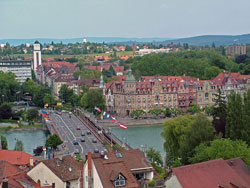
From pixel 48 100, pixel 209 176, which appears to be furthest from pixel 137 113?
pixel 209 176

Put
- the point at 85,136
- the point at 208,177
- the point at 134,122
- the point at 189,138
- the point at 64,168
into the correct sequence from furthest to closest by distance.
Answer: the point at 134,122 → the point at 85,136 → the point at 189,138 → the point at 64,168 → the point at 208,177

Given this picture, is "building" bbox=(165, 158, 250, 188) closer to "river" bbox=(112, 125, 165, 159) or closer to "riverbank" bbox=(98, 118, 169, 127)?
"river" bbox=(112, 125, 165, 159)

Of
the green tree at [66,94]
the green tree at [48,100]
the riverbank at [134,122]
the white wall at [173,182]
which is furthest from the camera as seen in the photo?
the green tree at [66,94]

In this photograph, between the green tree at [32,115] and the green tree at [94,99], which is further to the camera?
the green tree at [94,99]

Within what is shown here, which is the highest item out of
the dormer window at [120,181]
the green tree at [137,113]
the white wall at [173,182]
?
the dormer window at [120,181]

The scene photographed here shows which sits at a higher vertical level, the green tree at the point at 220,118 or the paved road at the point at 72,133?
the green tree at the point at 220,118

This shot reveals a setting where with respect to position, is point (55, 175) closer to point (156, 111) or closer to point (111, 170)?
point (111, 170)

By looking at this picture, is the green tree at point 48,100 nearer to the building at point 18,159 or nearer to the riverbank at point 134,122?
the riverbank at point 134,122

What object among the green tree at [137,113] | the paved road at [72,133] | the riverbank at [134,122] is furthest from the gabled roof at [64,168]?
the green tree at [137,113]
